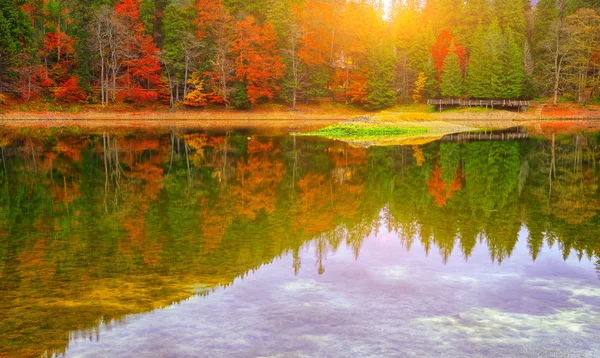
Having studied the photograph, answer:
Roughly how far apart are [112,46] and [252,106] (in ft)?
57.4

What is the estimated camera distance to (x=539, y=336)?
236 inches

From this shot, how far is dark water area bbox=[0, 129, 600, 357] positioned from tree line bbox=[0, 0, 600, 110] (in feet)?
149

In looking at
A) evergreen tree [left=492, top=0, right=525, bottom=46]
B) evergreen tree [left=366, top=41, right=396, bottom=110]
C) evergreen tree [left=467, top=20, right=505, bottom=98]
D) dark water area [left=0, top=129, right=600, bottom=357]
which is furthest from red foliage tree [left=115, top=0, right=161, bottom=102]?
evergreen tree [left=492, top=0, right=525, bottom=46]

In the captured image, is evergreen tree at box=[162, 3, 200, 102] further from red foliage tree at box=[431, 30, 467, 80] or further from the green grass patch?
red foliage tree at box=[431, 30, 467, 80]

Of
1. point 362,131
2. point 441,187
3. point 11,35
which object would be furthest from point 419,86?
point 441,187

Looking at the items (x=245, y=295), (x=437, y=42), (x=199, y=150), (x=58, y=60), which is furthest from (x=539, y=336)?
(x=437, y=42)

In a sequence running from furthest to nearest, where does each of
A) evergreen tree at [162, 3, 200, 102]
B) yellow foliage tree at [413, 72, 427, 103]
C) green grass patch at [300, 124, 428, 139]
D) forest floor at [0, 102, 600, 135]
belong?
yellow foliage tree at [413, 72, 427, 103] < evergreen tree at [162, 3, 200, 102] < forest floor at [0, 102, 600, 135] < green grass patch at [300, 124, 428, 139]

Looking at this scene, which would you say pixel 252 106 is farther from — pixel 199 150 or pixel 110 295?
pixel 110 295

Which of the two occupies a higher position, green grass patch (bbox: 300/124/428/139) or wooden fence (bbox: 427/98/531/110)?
wooden fence (bbox: 427/98/531/110)

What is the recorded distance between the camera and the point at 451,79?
7069 cm

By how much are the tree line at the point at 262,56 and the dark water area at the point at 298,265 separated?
45.4 meters

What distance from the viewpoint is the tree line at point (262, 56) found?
196 feet

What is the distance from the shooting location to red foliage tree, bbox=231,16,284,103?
62.9m

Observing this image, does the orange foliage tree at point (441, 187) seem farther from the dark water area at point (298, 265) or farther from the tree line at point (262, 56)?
the tree line at point (262, 56)
